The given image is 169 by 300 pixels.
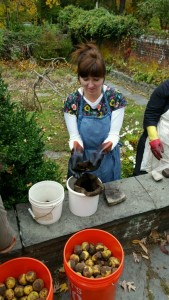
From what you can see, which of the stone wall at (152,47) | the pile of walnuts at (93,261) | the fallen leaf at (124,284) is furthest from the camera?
the stone wall at (152,47)

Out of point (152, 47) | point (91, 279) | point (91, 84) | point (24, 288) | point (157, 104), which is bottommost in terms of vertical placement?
point (152, 47)

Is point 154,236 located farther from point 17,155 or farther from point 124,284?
point 17,155

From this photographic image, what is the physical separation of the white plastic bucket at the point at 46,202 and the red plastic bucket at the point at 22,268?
38cm

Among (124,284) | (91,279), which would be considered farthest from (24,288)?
(124,284)

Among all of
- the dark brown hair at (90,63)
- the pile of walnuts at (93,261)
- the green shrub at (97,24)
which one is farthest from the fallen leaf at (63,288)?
the green shrub at (97,24)

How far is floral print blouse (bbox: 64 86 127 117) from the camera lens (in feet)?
8.84

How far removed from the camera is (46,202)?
2.22 metres

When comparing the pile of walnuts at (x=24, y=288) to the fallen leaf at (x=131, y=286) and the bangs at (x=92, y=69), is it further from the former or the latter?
the bangs at (x=92, y=69)

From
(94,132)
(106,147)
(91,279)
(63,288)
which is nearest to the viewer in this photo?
(91,279)

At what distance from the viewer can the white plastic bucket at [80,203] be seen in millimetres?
2336

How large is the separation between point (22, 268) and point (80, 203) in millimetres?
681

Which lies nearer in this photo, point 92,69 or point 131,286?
point 92,69

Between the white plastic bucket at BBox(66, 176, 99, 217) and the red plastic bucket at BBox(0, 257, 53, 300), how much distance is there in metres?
0.58

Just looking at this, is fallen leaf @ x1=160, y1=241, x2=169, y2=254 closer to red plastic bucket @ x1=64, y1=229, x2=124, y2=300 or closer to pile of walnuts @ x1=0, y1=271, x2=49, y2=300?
red plastic bucket @ x1=64, y1=229, x2=124, y2=300
